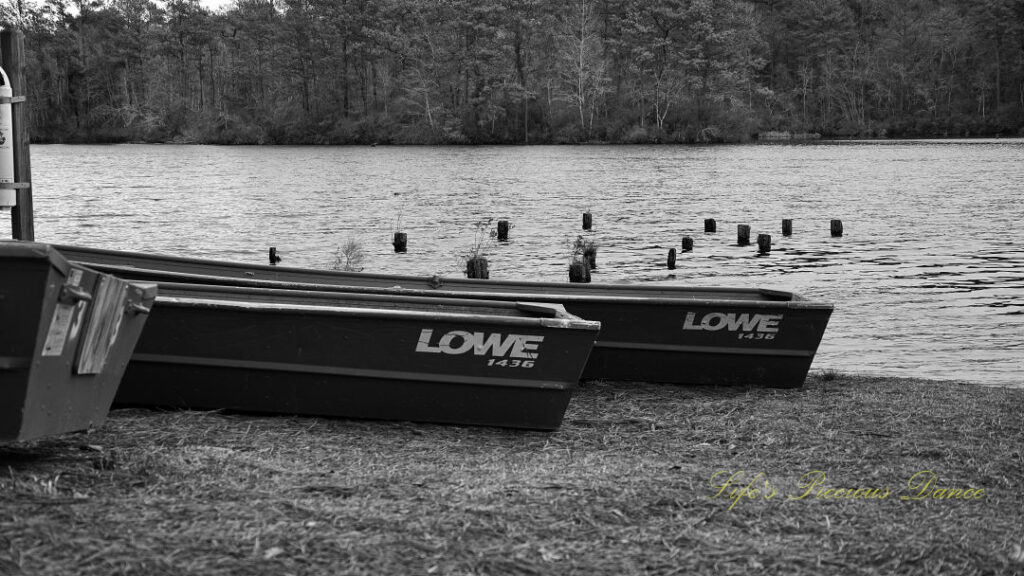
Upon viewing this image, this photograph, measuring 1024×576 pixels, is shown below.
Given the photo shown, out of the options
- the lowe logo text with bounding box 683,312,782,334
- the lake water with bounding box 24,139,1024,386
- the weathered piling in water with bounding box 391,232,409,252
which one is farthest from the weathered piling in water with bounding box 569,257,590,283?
the lowe logo text with bounding box 683,312,782,334

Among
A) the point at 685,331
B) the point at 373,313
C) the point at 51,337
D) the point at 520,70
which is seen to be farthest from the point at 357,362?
the point at 520,70

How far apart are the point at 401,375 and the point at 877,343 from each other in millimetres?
8832

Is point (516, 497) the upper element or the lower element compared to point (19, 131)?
lower

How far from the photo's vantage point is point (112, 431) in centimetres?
661

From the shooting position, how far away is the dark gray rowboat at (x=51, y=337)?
5.04 metres

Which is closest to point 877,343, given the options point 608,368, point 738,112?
point 608,368

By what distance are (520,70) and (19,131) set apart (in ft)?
306

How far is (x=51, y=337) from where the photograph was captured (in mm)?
5211

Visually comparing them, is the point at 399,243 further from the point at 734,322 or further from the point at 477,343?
the point at 477,343

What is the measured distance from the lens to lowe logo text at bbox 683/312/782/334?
9508 mm

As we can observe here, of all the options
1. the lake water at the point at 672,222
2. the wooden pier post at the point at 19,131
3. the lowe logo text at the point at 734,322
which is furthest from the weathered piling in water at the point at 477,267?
the wooden pier post at the point at 19,131

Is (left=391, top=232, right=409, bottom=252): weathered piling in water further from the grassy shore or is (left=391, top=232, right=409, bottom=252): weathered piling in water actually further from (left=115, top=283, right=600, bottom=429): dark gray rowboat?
(left=115, top=283, right=600, bottom=429): dark gray rowboat

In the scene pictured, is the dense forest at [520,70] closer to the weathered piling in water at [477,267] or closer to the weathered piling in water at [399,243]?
the weathered piling in water at [399,243]

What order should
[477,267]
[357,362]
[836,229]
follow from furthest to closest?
[836,229]
[477,267]
[357,362]
